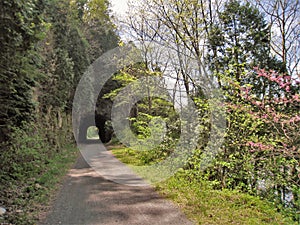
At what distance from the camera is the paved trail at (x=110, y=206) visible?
4516 millimetres

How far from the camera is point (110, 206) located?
5266 millimetres

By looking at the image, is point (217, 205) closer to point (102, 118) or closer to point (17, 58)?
point (17, 58)

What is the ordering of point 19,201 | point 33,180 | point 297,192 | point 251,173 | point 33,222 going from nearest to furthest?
point 33,222, point 297,192, point 19,201, point 251,173, point 33,180

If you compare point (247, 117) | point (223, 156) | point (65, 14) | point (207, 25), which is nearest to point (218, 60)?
point (207, 25)

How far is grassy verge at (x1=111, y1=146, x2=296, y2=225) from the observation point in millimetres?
4438

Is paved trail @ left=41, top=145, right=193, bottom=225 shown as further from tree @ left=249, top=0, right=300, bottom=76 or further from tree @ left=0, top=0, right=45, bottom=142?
tree @ left=249, top=0, right=300, bottom=76

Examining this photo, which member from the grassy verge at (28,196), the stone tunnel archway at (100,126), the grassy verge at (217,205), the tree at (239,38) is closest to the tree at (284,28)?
the tree at (239,38)

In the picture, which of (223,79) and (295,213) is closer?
(295,213)

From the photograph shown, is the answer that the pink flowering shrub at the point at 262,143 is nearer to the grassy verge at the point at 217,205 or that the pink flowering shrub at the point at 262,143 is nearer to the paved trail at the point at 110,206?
the grassy verge at the point at 217,205

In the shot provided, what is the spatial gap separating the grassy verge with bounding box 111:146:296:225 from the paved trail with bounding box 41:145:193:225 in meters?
0.26

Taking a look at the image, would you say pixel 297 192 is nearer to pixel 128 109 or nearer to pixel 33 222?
pixel 33 222

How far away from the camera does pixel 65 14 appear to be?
15.5 metres

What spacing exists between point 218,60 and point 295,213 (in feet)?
14.4

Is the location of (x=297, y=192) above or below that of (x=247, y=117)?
below
